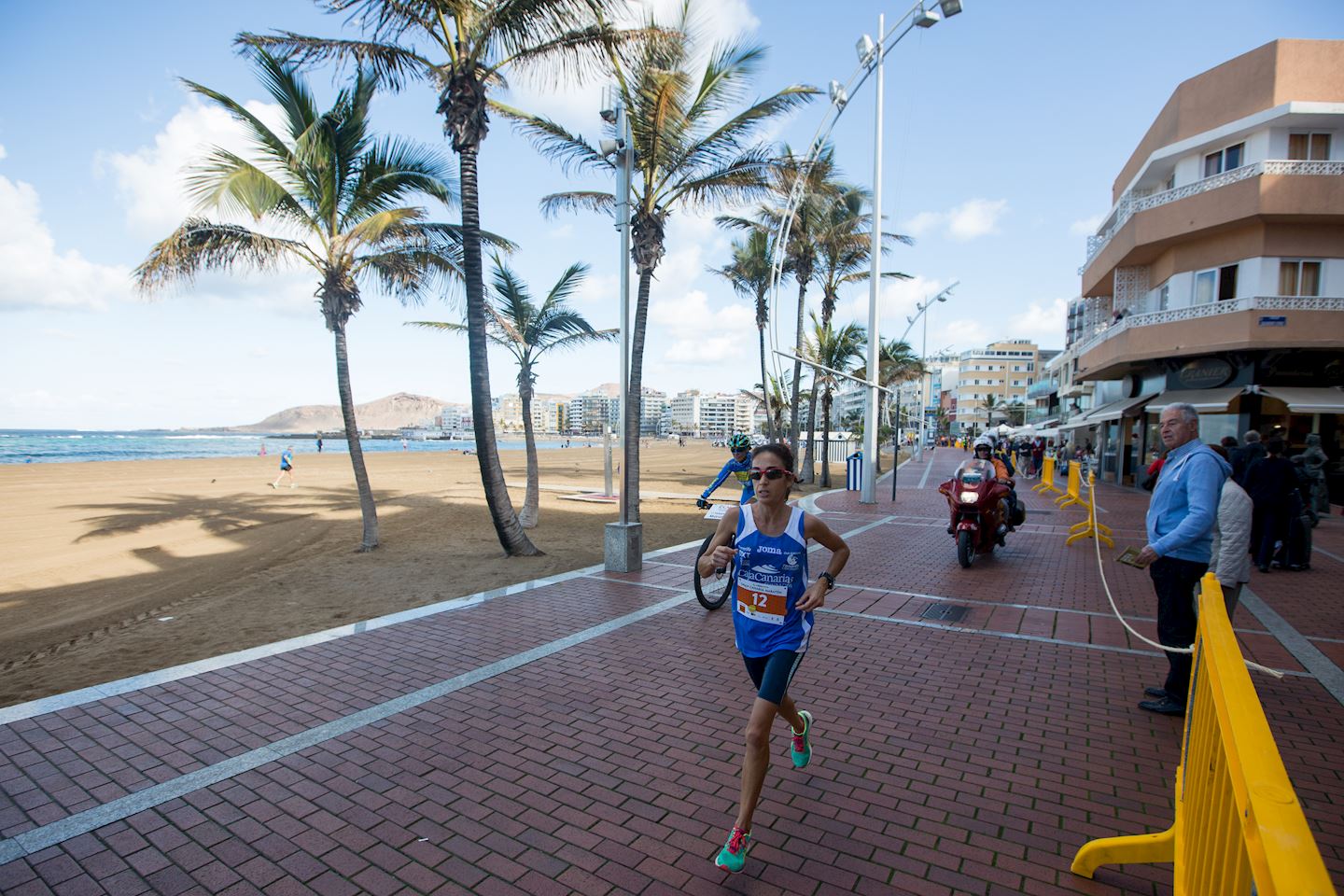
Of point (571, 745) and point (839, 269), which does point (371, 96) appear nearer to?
point (571, 745)

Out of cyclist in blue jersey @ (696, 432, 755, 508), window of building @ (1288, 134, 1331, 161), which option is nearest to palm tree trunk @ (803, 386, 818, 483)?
window of building @ (1288, 134, 1331, 161)

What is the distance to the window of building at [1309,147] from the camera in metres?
17.0

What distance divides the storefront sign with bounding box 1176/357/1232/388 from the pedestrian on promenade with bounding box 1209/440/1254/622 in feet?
58.9

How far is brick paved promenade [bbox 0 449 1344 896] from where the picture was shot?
2.88 meters

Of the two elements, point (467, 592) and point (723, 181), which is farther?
point (723, 181)

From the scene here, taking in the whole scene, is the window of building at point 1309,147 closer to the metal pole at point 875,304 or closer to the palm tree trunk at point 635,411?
the metal pole at point 875,304

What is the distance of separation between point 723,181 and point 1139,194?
18.6 meters

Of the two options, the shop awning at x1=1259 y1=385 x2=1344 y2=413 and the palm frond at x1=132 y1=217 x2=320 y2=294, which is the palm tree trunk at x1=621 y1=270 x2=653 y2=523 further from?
the shop awning at x1=1259 y1=385 x2=1344 y2=413

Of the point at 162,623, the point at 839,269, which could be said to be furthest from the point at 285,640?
the point at 839,269

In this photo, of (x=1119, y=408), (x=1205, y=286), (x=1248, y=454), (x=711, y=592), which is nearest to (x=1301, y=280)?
(x=1205, y=286)

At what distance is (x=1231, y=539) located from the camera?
4105mm

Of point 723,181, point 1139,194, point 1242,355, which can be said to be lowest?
point 1242,355

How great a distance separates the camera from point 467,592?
7.87 m

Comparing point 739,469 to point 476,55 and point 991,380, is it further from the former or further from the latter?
point 991,380
